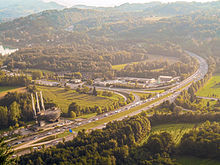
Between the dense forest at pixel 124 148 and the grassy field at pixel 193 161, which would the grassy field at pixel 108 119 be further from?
the grassy field at pixel 193 161

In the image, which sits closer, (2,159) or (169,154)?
(2,159)

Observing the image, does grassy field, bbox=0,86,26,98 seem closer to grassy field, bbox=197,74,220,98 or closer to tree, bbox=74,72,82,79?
tree, bbox=74,72,82,79

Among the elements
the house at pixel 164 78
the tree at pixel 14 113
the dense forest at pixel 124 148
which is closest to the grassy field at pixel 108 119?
the dense forest at pixel 124 148

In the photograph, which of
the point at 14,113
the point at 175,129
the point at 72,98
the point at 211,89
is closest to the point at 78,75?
the point at 72,98

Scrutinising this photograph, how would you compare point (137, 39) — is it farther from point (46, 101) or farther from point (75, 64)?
point (46, 101)

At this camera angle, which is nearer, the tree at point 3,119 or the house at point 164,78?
the tree at point 3,119

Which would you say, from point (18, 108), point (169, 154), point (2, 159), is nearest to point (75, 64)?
point (18, 108)

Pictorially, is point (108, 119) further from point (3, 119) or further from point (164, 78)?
point (164, 78)

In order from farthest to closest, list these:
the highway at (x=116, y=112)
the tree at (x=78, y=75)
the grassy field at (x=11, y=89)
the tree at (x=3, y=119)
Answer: the tree at (x=78, y=75), the grassy field at (x=11, y=89), the tree at (x=3, y=119), the highway at (x=116, y=112)
